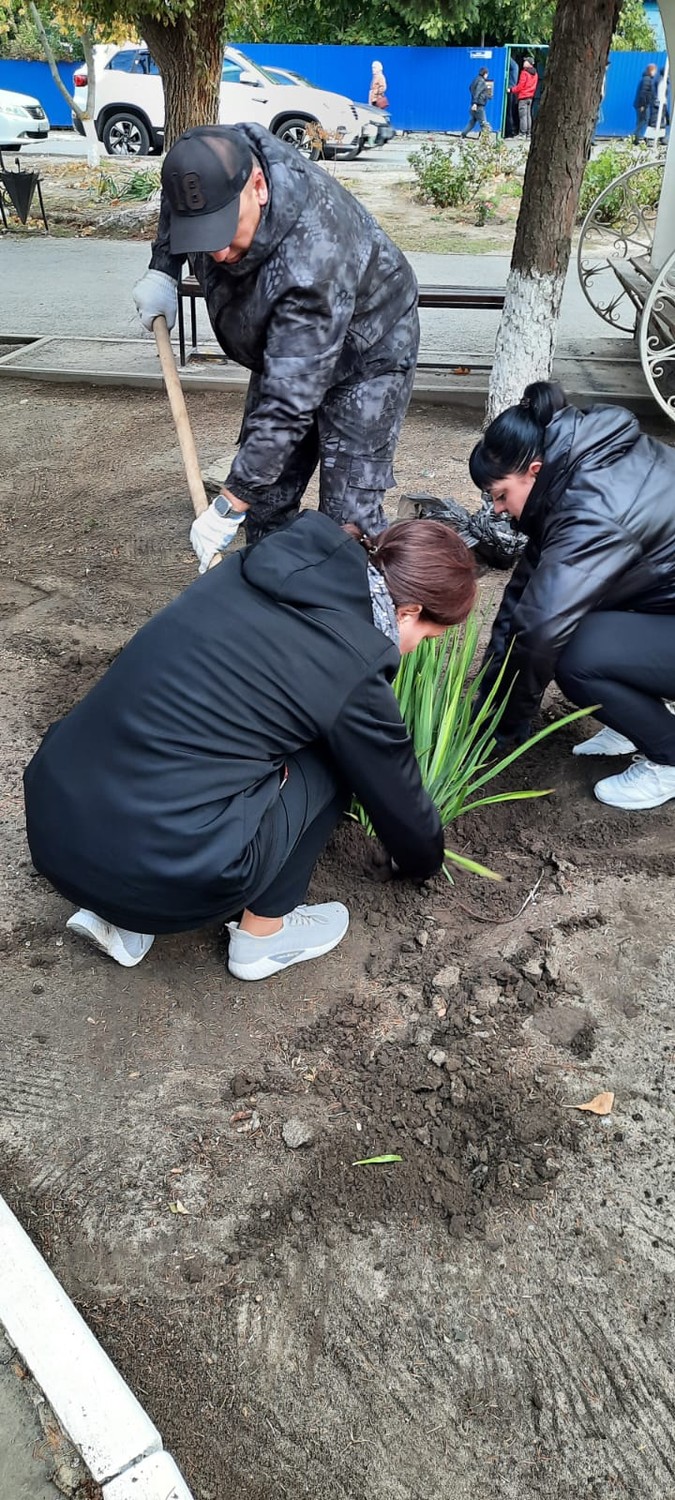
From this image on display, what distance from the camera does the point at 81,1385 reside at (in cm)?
156

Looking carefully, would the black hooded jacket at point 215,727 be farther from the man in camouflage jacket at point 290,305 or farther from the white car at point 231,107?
the white car at point 231,107

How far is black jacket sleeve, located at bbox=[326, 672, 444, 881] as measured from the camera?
77.2 inches

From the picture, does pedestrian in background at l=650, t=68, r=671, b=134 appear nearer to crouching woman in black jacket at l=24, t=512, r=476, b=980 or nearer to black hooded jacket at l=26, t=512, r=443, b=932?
crouching woman in black jacket at l=24, t=512, r=476, b=980

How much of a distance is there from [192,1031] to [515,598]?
4.91ft

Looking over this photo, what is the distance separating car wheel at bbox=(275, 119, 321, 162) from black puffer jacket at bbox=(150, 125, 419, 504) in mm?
17447

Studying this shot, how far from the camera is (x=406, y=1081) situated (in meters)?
2.17

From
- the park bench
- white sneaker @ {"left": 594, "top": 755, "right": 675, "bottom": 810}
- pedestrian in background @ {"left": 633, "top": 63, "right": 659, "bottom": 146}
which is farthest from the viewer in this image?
pedestrian in background @ {"left": 633, "top": 63, "right": 659, "bottom": 146}

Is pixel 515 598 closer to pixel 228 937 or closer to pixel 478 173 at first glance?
pixel 228 937

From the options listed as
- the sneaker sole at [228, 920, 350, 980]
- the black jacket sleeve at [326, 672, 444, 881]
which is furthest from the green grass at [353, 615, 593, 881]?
the sneaker sole at [228, 920, 350, 980]

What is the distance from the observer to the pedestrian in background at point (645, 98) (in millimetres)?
22781

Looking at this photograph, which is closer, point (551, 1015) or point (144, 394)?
point (551, 1015)

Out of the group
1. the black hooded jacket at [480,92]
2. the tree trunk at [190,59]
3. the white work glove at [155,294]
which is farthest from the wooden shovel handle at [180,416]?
the black hooded jacket at [480,92]

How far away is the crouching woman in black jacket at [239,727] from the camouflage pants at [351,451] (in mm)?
1106

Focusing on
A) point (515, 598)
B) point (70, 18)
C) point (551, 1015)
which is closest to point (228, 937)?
point (551, 1015)
